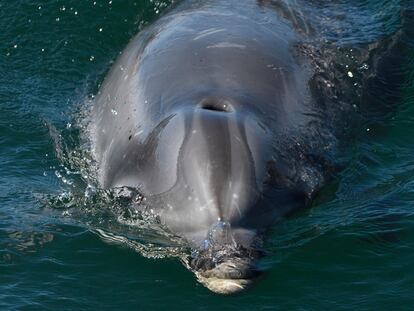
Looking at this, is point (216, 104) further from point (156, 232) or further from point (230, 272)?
point (230, 272)

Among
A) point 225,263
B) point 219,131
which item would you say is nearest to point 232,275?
point 225,263

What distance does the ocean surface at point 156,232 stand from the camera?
36.4 ft

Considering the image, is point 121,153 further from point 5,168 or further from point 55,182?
point 5,168

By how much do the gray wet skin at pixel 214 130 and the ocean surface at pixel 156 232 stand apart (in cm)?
39

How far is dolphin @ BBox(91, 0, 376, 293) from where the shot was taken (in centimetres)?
1070

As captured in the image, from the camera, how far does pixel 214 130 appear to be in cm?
1104

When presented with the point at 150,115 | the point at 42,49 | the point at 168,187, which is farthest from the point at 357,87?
the point at 42,49

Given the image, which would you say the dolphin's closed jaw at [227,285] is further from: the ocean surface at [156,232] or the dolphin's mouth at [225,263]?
the ocean surface at [156,232]

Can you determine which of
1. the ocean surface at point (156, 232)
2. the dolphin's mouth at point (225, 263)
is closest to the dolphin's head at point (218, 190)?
the dolphin's mouth at point (225, 263)

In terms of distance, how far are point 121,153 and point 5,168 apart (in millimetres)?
2841

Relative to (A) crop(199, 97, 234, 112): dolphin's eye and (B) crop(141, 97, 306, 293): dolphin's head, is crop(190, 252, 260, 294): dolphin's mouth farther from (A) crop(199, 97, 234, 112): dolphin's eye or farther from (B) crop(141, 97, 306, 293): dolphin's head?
(A) crop(199, 97, 234, 112): dolphin's eye

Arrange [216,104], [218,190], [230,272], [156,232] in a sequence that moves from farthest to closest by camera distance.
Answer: [216,104]
[156,232]
[218,190]
[230,272]

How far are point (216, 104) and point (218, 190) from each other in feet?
4.94

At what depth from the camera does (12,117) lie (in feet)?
54.5
